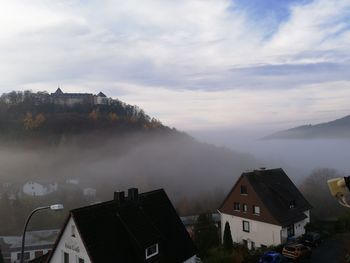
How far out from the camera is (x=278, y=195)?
41406 mm

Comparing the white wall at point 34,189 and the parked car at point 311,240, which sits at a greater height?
the parked car at point 311,240

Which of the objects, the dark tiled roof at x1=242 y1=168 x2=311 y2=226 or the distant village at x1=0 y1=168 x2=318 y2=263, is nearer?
the distant village at x1=0 y1=168 x2=318 y2=263

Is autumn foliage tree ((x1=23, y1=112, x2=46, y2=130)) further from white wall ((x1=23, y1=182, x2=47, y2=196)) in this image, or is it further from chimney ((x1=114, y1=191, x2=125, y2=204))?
chimney ((x1=114, y1=191, x2=125, y2=204))

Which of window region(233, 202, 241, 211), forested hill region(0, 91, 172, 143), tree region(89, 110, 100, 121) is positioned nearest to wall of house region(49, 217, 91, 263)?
window region(233, 202, 241, 211)

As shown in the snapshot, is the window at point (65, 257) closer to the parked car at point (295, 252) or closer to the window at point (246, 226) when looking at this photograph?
the parked car at point (295, 252)

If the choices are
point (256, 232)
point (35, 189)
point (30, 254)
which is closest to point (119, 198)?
point (256, 232)

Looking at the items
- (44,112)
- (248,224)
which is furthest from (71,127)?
(248,224)

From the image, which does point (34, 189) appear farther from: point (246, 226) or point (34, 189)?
point (246, 226)

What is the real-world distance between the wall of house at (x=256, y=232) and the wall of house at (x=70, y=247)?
71.5 ft

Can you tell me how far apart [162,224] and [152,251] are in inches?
126

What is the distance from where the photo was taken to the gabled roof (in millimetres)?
39375

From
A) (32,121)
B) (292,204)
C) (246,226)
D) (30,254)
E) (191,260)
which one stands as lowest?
(30,254)

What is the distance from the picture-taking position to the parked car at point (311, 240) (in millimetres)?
36044

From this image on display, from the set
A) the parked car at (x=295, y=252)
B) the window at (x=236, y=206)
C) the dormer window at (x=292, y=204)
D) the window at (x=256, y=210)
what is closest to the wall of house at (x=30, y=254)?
the window at (x=236, y=206)
